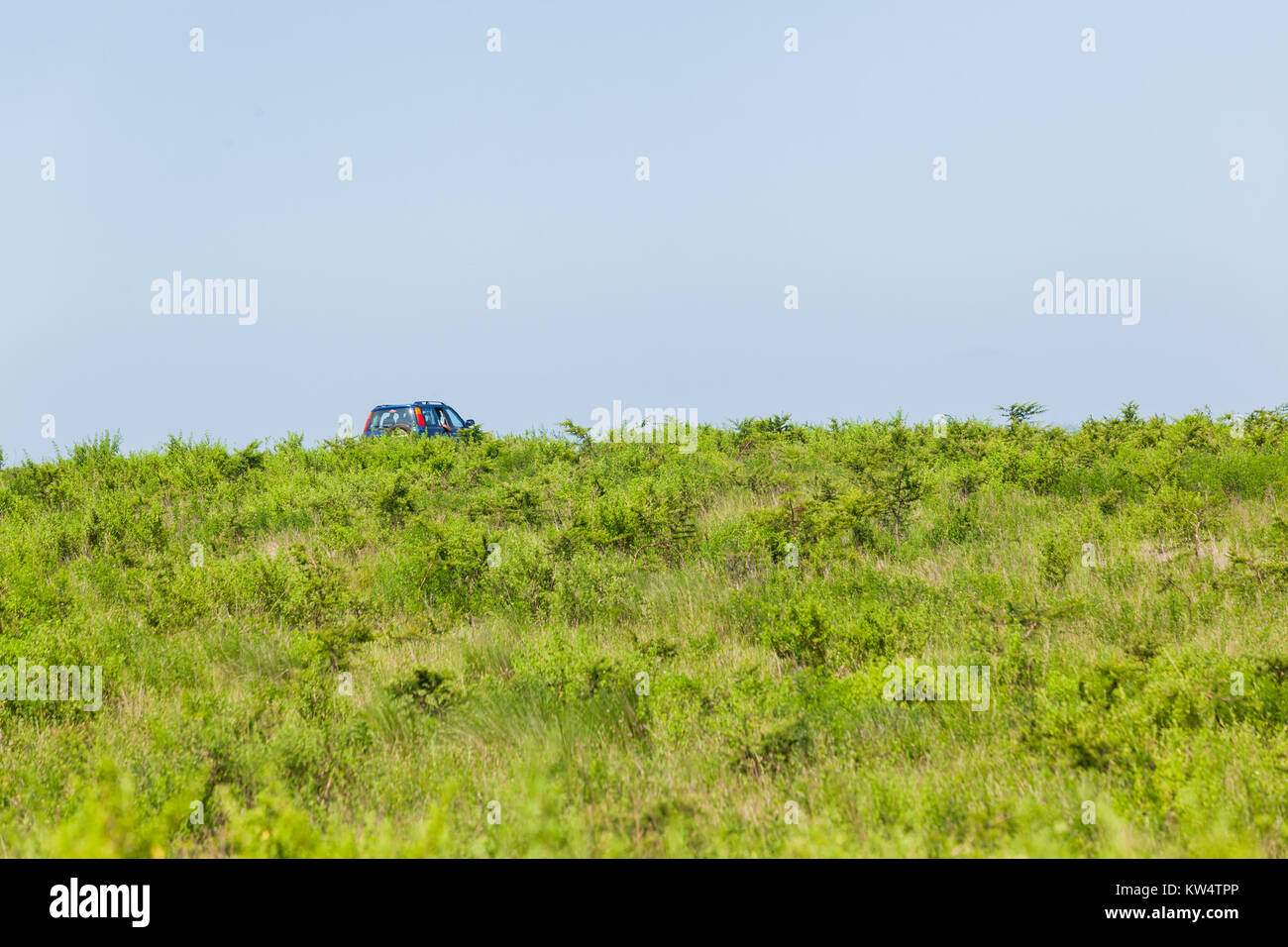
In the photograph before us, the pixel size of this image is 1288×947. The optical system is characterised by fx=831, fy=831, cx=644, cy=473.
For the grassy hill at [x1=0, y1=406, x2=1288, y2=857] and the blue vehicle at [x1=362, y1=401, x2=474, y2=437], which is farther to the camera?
the blue vehicle at [x1=362, y1=401, x2=474, y2=437]

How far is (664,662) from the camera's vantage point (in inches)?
261

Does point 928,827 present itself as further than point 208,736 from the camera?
No

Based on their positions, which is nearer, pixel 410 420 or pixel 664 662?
pixel 664 662

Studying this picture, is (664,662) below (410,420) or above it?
below

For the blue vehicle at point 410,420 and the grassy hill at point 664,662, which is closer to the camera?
the grassy hill at point 664,662

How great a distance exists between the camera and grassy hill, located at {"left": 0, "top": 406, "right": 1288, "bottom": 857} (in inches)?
160

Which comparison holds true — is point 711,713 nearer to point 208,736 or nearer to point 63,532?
point 208,736

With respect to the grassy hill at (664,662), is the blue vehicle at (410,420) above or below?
above

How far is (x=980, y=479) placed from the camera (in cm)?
1291

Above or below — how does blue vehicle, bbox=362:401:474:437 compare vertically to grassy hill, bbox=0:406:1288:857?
above

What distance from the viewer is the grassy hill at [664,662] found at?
4.06 metres
